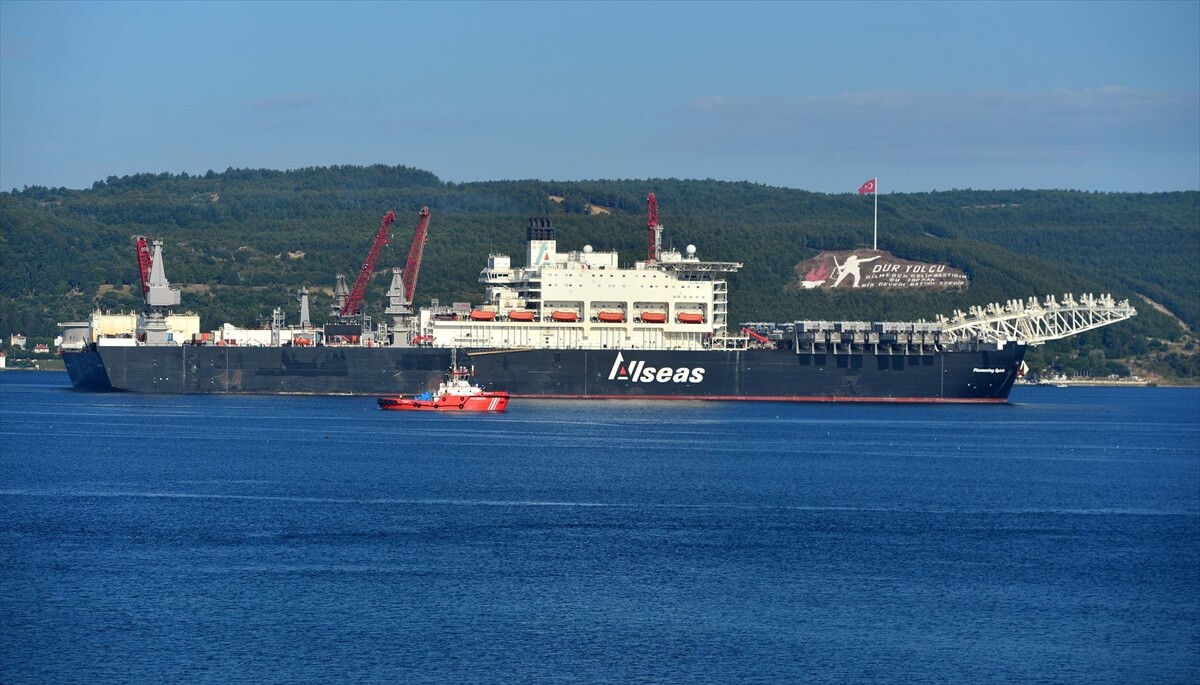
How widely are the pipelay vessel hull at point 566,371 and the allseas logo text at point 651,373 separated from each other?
55 mm

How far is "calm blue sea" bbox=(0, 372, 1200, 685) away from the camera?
88.3ft

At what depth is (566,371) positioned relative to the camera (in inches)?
3359

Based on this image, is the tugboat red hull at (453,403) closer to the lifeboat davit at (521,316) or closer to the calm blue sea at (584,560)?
the lifeboat davit at (521,316)

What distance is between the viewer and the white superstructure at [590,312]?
88.6m

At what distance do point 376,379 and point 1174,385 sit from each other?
114577 mm

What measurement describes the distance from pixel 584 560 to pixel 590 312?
5530 cm

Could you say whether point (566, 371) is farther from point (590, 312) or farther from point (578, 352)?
point (590, 312)

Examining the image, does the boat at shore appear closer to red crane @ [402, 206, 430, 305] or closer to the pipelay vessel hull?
the pipelay vessel hull

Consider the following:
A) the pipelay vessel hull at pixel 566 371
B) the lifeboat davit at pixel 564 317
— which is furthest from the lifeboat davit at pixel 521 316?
the pipelay vessel hull at pixel 566 371

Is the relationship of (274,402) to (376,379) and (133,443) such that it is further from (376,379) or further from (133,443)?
(133,443)

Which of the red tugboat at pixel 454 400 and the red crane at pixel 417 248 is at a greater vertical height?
the red crane at pixel 417 248

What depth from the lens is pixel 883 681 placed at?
2605cm

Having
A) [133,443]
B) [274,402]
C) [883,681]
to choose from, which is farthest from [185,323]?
[883,681]

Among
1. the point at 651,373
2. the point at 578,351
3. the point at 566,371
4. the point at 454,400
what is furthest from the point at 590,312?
the point at 454,400
